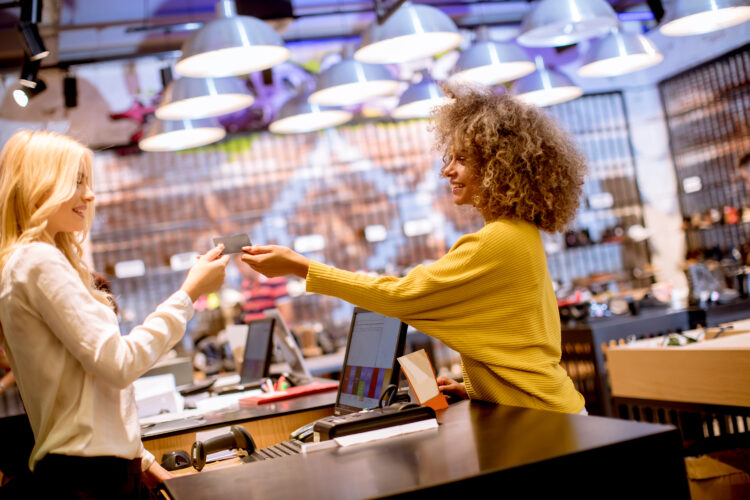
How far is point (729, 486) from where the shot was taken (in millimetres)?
2588

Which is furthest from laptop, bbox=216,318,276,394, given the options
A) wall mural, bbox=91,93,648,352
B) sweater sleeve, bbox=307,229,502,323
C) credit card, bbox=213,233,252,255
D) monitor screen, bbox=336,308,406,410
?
wall mural, bbox=91,93,648,352

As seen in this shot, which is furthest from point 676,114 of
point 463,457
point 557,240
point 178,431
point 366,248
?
point 463,457

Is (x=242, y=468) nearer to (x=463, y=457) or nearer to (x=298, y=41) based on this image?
(x=463, y=457)

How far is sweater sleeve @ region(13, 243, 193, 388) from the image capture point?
1.50m

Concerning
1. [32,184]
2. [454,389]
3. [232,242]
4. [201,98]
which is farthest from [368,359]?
[201,98]

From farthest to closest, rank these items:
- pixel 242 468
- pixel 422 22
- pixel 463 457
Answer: pixel 422 22 < pixel 242 468 < pixel 463 457

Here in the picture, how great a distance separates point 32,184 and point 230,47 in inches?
98.3

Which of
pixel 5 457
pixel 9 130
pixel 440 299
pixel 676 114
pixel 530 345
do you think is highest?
pixel 9 130

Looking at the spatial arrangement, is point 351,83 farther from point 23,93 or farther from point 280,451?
point 280,451

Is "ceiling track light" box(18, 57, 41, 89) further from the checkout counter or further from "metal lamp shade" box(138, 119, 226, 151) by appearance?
the checkout counter

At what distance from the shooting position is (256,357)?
380 centimetres

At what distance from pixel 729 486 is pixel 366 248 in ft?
23.0

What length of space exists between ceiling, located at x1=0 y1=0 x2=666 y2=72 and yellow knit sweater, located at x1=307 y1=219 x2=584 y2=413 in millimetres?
6378

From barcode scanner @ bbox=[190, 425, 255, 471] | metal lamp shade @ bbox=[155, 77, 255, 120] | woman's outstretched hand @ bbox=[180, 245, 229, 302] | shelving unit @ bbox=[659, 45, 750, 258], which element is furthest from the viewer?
shelving unit @ bbox=[659, 45, 750, 258]
